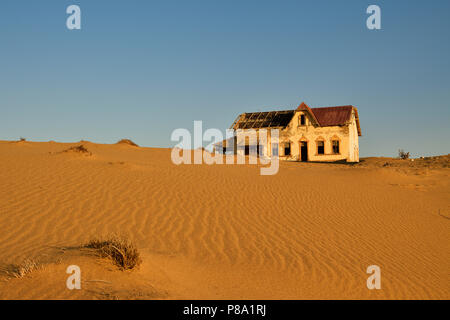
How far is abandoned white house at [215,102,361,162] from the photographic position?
102ft

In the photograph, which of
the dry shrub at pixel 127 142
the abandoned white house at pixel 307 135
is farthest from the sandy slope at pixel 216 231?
the abandoned white house at pixel 307 135

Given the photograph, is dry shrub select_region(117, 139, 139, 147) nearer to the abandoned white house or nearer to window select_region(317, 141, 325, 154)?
the abandoned white house

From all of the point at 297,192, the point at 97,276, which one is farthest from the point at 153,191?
the point at 97,276

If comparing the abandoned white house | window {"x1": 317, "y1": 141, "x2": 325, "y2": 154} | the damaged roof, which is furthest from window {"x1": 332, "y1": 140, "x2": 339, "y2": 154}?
the damaged roof

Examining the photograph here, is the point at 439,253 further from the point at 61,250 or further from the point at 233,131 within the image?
the point at 233,131

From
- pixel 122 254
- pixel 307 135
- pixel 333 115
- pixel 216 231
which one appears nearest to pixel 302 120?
pixel 307 135

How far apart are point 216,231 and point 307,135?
82.4ft

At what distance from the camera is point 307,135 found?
31797 mm

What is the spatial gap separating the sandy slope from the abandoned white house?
1586 cm

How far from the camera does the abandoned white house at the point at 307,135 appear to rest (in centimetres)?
3094

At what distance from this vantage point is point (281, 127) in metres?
32.7

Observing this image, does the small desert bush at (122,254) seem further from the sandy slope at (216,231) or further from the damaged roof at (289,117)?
the damaged roof at (289,117)

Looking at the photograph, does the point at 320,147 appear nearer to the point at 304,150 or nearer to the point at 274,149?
the point at 304,150
